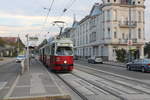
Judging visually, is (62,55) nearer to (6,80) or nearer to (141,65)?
(6,80)

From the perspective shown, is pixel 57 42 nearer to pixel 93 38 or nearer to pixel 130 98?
pixel 130 98

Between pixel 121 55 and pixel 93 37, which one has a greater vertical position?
pixel 93 37

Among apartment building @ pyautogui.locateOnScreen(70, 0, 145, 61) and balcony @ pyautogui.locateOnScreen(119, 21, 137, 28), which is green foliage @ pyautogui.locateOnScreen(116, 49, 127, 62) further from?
balcony @ pyautogui.locateOnScreen(119, 21, 137, 28)

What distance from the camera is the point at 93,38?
5853 centimetres

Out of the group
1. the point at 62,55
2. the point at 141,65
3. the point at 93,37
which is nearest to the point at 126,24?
the point at 93,37

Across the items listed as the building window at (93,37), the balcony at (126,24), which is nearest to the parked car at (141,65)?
the balcony at (126,24)

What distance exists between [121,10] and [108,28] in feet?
17.1

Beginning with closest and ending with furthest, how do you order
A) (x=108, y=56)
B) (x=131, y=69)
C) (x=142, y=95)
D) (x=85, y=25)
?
(x=142, y=95) → (x=131, y=69) → (x=108, y=56) → (x=85, y=25)

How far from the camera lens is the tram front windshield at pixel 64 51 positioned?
18.8m

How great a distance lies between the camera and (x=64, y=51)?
1906cm

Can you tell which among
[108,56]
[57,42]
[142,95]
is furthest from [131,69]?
[108,56]

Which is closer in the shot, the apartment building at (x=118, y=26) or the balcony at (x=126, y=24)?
the apartment building at (x=118, y=26)

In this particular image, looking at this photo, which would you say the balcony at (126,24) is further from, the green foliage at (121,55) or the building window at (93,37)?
the building window at (93,37)

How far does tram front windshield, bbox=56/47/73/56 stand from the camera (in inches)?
740
